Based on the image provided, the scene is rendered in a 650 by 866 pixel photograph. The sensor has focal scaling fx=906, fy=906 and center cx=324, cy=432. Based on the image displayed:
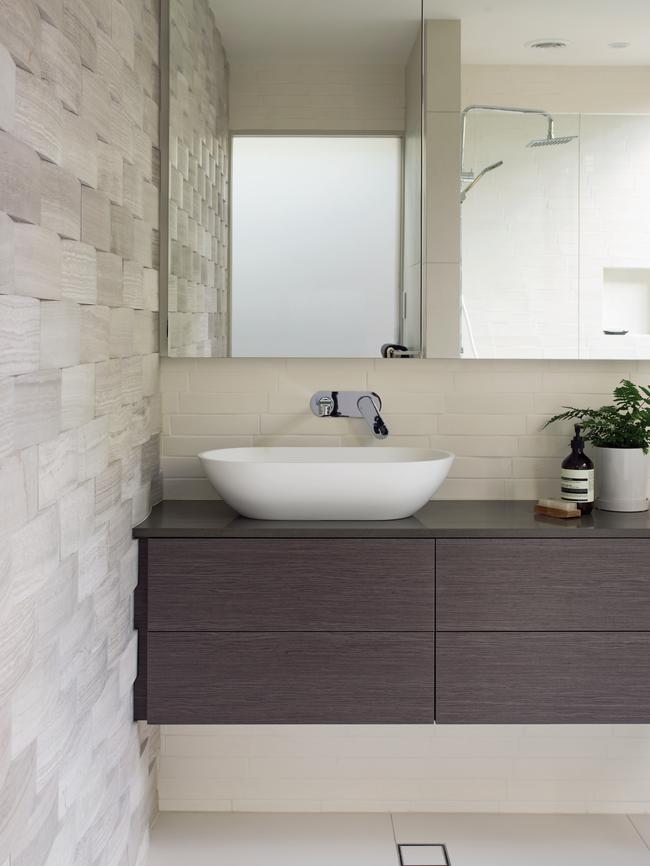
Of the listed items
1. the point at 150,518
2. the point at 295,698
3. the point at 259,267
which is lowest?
the point at 295,698

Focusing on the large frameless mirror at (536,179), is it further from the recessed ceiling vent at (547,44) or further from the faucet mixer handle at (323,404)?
the faucet mixer handle at (323,404)

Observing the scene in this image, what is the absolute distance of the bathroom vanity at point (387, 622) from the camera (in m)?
2.21

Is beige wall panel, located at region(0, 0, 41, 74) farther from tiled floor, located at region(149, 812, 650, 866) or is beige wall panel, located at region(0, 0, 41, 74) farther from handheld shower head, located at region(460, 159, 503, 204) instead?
tiled floor, located at region(149, 812, 650, 866)

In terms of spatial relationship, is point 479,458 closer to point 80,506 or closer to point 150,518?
point 150,518

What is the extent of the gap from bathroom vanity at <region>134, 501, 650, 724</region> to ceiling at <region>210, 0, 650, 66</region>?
1361 millimetres

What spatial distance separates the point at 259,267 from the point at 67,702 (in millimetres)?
1374

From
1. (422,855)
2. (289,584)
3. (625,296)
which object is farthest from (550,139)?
(422,855)

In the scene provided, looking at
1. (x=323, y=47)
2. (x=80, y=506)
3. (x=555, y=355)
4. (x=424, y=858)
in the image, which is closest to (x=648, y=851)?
(x=424, y=858)

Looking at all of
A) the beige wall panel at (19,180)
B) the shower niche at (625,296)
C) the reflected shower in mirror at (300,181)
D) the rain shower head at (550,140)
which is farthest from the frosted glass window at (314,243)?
the beige wall panel at (19,180)

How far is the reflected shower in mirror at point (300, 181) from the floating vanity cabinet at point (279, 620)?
66cm

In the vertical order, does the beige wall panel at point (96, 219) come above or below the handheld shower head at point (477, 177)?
below

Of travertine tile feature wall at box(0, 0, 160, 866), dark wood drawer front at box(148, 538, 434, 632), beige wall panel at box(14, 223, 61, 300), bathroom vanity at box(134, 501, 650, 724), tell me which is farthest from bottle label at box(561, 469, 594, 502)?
beige wall panel at box(14, 223, 61, 300)

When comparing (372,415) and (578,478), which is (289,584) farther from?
(578,478)

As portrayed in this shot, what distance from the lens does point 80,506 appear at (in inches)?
69.0
